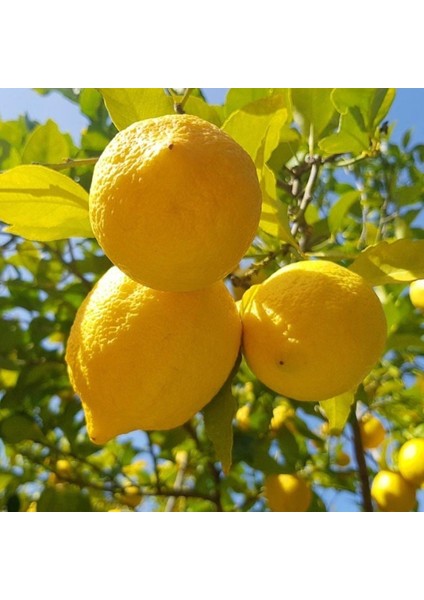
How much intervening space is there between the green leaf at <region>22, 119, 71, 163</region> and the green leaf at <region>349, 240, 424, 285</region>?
612 millimetres

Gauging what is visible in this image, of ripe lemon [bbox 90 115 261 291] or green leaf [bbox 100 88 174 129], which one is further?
green leaf [bbox 100 88 174 129]

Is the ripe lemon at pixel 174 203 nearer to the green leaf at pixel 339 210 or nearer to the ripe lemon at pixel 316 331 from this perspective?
the ripe lemon at pixel 316 331

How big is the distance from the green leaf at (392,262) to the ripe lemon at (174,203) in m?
0.23

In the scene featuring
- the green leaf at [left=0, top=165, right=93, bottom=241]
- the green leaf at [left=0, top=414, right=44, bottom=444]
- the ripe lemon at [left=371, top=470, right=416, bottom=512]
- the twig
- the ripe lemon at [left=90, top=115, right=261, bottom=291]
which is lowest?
the twig

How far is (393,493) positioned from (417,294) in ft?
1.72

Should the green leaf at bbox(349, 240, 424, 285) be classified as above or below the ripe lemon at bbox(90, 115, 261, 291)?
below

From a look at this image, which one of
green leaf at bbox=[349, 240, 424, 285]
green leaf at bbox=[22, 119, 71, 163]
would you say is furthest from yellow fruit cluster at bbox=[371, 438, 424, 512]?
green leaf at bbox=[22, 119, 71, 163]

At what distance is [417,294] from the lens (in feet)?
4.42

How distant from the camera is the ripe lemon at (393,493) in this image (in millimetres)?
1468

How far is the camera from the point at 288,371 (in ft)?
2.10

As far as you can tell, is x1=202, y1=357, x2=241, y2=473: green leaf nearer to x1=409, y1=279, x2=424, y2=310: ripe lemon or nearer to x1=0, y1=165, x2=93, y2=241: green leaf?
x1=0, y1=165, x2=93, y2=241: green leaf

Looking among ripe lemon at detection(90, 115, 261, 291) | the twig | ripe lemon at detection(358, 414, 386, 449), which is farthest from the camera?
the twig

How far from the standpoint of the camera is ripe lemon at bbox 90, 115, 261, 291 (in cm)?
53

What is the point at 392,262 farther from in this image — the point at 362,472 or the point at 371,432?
the point at 371,432
